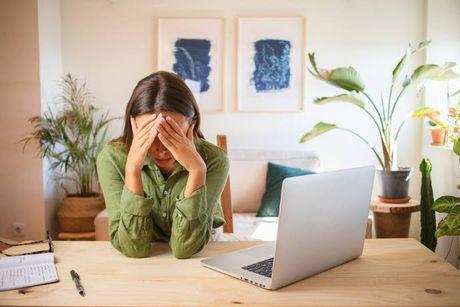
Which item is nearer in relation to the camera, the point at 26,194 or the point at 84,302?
the point at 84,302

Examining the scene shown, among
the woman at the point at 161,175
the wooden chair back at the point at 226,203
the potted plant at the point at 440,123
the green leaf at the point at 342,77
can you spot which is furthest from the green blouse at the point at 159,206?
the potted plant at the point at 440,123

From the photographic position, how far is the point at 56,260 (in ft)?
4.45

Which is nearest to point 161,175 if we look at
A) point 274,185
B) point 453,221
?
point 453,221

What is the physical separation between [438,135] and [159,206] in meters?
2.64

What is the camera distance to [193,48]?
3.94m

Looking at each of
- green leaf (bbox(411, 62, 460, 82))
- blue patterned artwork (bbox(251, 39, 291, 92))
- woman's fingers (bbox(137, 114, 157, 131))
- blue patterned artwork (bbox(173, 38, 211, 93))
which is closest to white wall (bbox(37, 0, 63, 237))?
blue patterned artwork (bbox(173, 38, 211, 93))

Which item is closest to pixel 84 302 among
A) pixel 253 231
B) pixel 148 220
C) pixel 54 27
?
pixel 148 220

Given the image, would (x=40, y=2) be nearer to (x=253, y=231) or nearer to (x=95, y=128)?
(x=95, y=128)

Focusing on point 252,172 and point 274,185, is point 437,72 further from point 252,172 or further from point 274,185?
point 252,172

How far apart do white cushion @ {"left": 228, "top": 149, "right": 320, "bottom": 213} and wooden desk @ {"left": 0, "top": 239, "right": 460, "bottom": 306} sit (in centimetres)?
223

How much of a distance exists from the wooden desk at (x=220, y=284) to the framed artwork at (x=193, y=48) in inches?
105

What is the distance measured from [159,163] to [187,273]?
48cm

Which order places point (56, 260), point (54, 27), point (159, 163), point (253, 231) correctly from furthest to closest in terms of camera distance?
point (54, 27) < point (253, 231) < point (159, 163) < point (56, 260)

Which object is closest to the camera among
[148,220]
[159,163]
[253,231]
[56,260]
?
[56,260]
